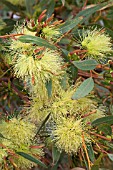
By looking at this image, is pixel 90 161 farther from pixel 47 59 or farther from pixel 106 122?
pixel 47 59

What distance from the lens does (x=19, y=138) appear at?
1.30m

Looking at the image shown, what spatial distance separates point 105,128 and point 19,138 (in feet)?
0.91

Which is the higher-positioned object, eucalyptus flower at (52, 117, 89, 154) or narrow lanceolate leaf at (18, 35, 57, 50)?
narrow lanceolate leaf at (18, 35, 57, 50)

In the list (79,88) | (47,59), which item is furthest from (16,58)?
(79,88)

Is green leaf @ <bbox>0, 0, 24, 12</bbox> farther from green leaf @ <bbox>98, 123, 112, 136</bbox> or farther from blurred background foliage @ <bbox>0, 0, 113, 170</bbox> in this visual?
green leaf @ <bbox>98, 123, 112, 136</bbox>

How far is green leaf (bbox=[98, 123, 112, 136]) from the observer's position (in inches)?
52.0

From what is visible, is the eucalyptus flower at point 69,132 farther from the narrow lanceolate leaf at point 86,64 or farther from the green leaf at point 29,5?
the green leaf at point 29,5

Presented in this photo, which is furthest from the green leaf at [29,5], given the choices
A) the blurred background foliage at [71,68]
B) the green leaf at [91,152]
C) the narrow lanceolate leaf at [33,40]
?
the green leaf at [91,152]

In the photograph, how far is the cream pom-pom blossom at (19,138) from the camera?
4.18 feet

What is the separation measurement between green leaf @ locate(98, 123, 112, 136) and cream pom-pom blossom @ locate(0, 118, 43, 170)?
0.21 m

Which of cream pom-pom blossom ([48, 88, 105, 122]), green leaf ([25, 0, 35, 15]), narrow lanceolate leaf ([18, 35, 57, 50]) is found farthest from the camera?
green leaf ([25, 0, 35, 15])

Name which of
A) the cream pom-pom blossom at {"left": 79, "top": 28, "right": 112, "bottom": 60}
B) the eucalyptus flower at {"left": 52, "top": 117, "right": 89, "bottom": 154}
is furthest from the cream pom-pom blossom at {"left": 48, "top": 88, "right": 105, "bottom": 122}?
the cream pom-pom blossom at {"left": 79, "top": 28, "right": 112, "bottom": 60}

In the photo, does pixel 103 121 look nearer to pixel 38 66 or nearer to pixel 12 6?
pixel 38 66

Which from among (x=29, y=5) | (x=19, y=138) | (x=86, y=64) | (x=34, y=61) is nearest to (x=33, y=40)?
(x=34, y=61)
